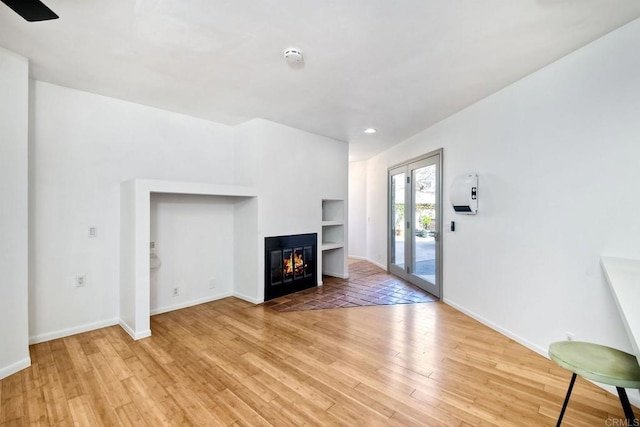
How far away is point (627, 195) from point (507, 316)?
1.59 metres

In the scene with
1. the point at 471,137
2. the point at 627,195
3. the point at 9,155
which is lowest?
the point at 627,195

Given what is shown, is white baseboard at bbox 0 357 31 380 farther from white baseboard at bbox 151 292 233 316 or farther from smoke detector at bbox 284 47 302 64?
smoke detector at bbox 284 47 302 64

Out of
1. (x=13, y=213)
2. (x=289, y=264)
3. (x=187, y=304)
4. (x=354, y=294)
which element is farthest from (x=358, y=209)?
(x=13, y=213)

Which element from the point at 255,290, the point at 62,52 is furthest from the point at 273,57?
the point at 255,290

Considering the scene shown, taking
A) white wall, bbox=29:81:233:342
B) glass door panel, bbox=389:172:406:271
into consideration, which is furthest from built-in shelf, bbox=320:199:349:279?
white wall, bbox=29:81:233:342

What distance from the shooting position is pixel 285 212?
4.53 metres

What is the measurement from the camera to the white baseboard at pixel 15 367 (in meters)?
2.34

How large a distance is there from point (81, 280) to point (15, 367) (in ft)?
3.20

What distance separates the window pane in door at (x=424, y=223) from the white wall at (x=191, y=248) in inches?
121

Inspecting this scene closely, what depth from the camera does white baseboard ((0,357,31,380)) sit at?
2.34m

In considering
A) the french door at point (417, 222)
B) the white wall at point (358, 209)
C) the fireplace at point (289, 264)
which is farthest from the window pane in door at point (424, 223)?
the white wall at point (358, 209)

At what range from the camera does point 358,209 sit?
7.66 metres

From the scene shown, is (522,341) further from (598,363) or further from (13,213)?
(13,213)

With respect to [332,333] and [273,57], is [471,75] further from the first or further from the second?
[332,333]
